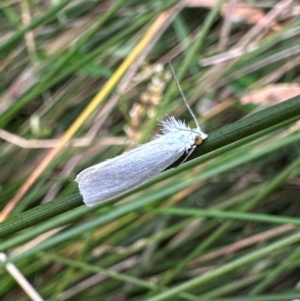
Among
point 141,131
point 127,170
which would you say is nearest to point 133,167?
point 127,170

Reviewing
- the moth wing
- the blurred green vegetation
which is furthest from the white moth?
the blurred green vegetation

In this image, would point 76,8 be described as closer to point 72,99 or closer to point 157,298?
point 72,99

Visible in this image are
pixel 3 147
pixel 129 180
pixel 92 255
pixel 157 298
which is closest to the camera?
pixel 129 180

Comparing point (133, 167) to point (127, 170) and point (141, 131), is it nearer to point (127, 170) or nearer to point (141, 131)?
point (127, 170)

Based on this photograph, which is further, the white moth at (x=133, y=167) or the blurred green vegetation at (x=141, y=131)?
the blurred green vegetation at (x=141, y=131)

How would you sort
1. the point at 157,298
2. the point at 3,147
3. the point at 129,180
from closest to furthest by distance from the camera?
1. the point at 129,180
2. the point at 157,298
3. the point at 3,147

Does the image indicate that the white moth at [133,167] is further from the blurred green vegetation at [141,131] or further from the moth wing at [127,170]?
the blurred green vegetation at [141,131]

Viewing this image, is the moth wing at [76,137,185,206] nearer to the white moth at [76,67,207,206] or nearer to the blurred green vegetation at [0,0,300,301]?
the white moth at [76,67,207,206]

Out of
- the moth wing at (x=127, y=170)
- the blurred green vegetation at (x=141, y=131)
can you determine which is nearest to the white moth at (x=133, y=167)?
the moth wing at (x=127, y=170)

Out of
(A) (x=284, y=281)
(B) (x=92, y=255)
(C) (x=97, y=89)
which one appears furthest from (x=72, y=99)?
(A) (x=284, y=281)
